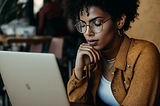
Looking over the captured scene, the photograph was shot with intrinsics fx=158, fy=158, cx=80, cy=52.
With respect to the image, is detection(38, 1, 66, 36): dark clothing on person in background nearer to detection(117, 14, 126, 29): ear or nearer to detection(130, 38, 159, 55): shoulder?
detection(117, 14, 126, 29): ear

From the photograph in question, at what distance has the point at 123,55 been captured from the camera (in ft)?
3.19

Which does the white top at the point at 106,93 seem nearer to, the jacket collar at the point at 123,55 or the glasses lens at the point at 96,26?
the jacket collar at the point at 123,55

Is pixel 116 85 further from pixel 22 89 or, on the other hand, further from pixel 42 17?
pixel 42 17

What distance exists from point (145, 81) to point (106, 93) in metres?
0.29

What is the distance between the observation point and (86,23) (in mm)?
961

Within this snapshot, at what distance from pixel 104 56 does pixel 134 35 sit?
37.3 inches

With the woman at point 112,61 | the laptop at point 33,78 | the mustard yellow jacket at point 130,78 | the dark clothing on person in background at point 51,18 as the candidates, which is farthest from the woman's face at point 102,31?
the dark clothing on person in background at point 51,18

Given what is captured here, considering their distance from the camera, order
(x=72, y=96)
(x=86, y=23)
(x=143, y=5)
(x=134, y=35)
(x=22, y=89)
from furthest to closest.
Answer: (x=134, y=35) < (x=143, y=5) < (x=72, y=96) < (x=86, y=23) < (x=22, y=89)

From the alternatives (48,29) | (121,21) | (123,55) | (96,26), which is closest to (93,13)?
(96,26)

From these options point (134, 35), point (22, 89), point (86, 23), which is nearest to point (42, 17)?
point (134, 35)

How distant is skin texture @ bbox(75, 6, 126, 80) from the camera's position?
36.8 inches

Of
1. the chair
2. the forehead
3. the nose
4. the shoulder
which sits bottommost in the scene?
the chair

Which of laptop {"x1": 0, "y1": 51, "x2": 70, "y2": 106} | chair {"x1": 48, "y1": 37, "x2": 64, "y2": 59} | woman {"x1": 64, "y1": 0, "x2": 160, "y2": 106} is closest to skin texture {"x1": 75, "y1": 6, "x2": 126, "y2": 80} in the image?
woman {"x1": 64, "y1": 0, "x2": 160, "y2": 106}

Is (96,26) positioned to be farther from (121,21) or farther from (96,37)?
(121,21)
